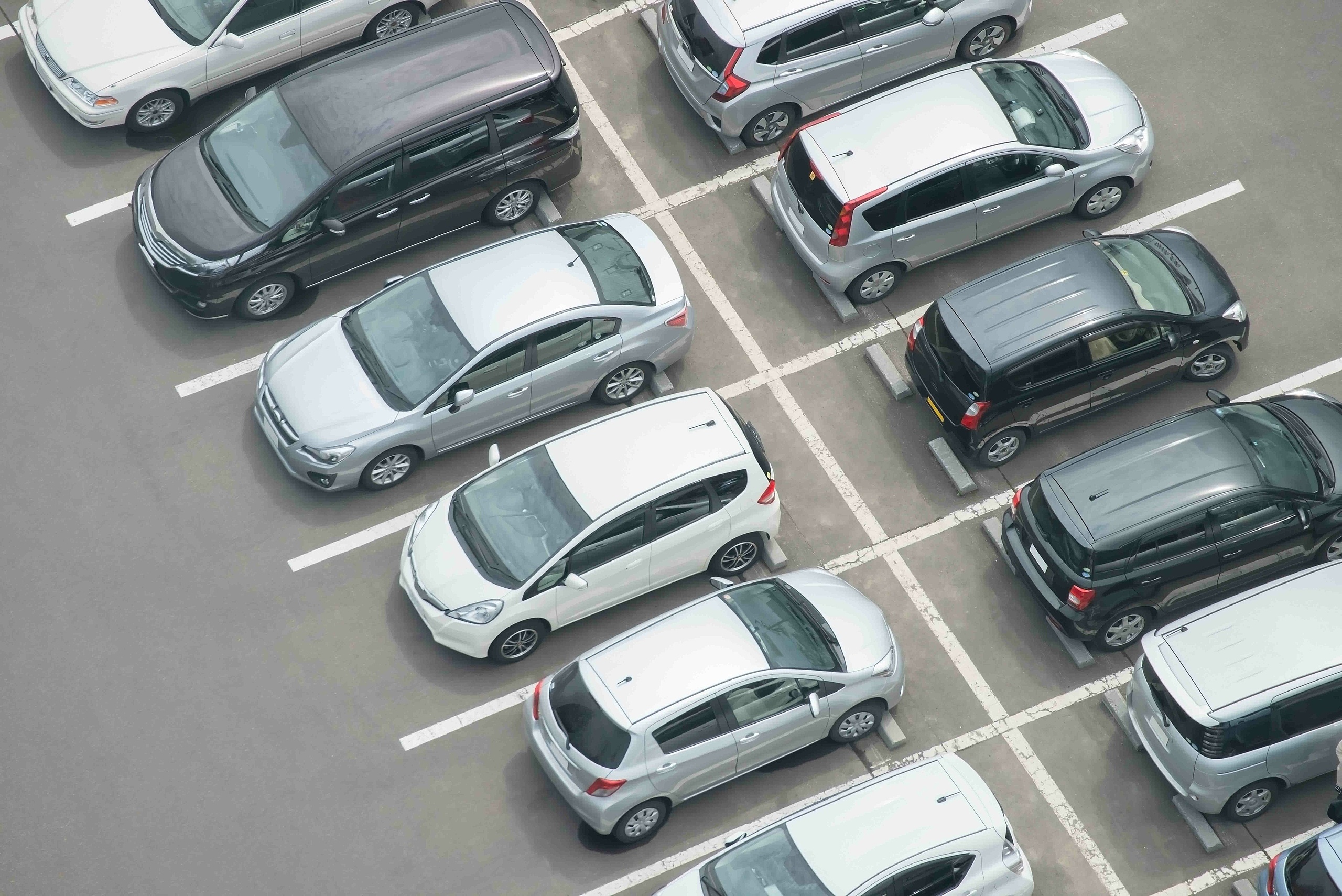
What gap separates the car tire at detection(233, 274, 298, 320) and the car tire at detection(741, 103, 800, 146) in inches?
224

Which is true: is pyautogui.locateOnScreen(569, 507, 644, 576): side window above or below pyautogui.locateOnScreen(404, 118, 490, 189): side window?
below

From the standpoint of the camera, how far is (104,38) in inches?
713

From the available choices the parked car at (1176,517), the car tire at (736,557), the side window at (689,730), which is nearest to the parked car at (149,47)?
the car tire at (736,557)

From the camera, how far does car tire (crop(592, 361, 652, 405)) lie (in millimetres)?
16797

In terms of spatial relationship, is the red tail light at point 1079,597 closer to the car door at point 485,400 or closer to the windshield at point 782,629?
the windshield at point 782,629

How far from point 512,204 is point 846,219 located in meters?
3.93

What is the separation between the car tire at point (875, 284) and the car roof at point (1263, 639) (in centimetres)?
525

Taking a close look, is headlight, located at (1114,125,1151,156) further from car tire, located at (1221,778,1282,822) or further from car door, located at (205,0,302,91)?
car door, located at (205,0,302,91)

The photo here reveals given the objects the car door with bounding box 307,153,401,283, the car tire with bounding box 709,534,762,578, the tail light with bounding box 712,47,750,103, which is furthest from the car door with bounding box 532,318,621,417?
the tail light with bounding box 712,47,750,103

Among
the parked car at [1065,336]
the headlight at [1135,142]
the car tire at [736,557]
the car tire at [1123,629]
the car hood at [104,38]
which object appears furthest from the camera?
the car hood at [104,38]

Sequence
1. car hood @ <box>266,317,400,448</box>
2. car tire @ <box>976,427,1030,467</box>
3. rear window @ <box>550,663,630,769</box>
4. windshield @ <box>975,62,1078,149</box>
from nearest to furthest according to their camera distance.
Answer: rear window @ <box>550,663,630,769</box> < car hood @ <box>266,317,400,448</box> < car tire @ <box>976,427,1030,467</box> < windshield @ <box>975,62,1078,149</box>

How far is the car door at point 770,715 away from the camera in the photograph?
559 inches

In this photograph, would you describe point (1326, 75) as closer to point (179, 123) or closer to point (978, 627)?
point (978, 627)

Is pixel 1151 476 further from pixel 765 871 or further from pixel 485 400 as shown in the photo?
pixel 485 400
